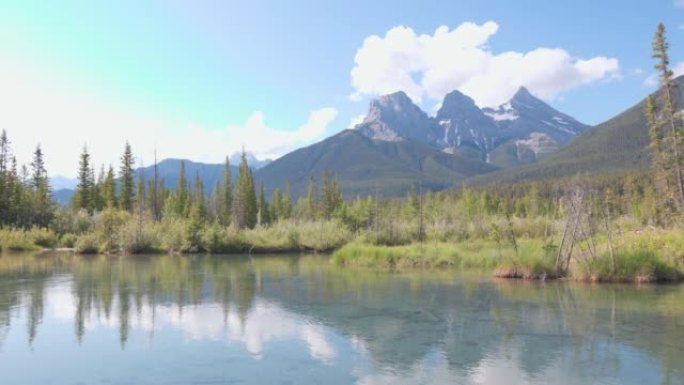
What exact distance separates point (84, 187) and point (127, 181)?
19.2 feet

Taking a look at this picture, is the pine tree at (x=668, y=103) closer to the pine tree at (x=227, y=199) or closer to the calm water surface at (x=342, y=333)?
the calm water surface at (x=342, y=333)

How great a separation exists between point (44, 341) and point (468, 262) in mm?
22228

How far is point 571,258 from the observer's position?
24.3 meters

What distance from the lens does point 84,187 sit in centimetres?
7550

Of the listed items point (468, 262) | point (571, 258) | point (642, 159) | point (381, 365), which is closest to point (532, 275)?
point (571, 258)

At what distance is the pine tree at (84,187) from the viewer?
244 feet

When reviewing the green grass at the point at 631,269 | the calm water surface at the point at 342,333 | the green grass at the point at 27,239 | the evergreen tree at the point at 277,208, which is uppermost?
the evergreen tree at the point at 277,208

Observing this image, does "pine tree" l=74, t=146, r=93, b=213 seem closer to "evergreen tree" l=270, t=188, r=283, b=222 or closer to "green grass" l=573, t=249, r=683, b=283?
"evergreen tree" l=270, t=188, r=283, b=222

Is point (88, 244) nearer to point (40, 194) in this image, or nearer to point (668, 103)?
point (40, 194)

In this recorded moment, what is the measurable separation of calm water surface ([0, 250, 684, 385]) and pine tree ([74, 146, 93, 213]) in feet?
182

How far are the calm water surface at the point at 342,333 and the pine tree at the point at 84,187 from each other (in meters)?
55.4

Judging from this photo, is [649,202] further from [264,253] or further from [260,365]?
[260,365]

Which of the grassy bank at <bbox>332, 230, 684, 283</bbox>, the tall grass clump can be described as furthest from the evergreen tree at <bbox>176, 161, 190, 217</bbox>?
the grassy bank at <bbox>332, 230, 684, 283</bbox>

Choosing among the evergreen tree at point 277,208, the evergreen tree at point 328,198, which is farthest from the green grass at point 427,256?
the evergreen tree at point 277,208
